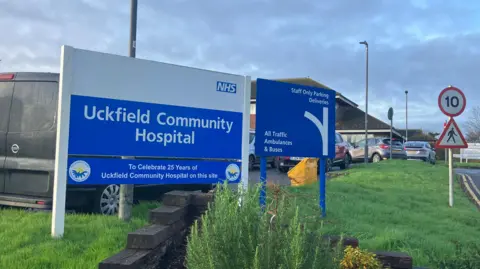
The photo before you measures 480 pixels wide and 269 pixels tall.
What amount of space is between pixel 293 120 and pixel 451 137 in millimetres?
5120

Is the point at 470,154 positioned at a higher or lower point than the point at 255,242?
higher

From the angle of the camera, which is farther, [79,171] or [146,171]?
[146,171]

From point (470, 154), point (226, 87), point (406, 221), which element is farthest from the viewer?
point (470, 154)

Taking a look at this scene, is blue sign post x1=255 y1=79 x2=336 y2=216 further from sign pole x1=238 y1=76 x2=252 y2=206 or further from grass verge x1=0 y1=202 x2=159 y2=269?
grass verge x1=0 y1=202 x2=159 y2=269

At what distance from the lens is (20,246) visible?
4211mm

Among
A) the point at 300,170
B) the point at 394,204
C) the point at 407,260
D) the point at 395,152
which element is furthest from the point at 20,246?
the point at 395,152

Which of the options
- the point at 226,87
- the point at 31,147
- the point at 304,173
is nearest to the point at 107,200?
the point at 31,147

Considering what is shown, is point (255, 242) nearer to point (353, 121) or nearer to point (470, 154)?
point (470, 154)

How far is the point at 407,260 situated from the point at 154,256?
2.15 metres

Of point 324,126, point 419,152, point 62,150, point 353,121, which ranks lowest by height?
point 62,150

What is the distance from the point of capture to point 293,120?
6.57 meters

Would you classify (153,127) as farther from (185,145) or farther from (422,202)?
(422,202)

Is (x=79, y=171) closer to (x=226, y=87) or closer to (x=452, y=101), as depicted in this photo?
(x=226, y=87)

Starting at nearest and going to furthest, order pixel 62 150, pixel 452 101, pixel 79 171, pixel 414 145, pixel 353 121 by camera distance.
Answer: pixel 62 150 < pixel 79 171 < pixel 452 101 < pixel 414 145 < pixel 353 121
